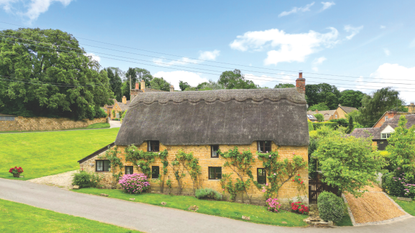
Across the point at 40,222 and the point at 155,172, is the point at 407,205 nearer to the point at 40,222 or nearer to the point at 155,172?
the point at 155,172

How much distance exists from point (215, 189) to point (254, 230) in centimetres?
567

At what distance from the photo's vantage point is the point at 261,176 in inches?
731

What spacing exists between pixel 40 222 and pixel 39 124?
3911 centimetres

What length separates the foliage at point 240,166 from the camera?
18375mm

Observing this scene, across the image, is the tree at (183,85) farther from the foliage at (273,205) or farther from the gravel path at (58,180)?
the foliage at (273,205)

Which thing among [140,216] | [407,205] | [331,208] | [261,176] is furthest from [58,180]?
[407,205]

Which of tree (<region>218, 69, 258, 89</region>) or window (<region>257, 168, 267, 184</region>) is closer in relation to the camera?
window (<region>257, 168, 267, 184</region>)

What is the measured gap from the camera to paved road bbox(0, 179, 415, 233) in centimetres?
1374

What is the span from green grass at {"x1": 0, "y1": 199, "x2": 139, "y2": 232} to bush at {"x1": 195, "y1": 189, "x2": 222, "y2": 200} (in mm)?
7093

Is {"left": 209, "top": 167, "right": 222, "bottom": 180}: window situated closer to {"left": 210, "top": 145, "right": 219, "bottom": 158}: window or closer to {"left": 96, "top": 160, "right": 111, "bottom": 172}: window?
{"left": 210, "top": 145, "right": 219, "bottom": 158}: window

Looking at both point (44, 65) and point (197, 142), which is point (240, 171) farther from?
point (44, 65)

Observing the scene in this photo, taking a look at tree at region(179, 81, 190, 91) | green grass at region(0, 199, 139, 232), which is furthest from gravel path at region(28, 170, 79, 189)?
tree at region(179, 81, 190, 91)

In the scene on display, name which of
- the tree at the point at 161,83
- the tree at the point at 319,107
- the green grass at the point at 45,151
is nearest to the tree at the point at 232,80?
the tree at the point at 161,83

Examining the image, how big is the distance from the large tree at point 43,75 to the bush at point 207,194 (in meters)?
34.9
